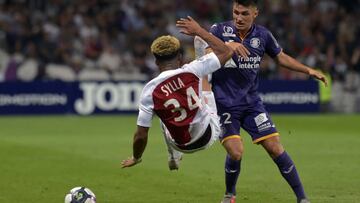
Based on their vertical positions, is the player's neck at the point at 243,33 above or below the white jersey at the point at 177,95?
above

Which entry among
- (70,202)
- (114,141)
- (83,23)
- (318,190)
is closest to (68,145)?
(114,141)

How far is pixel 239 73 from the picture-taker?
31.9 ft

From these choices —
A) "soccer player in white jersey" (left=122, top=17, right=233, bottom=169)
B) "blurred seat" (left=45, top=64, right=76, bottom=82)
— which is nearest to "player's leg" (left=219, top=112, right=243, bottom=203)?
"soccer player in white jersey" (left=122, top=17, right=233, bottom=169)

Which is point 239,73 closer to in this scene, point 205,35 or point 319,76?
point 319,76

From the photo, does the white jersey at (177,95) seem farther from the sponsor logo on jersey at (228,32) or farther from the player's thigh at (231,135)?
the sponsor logo on jersey at (228,32)

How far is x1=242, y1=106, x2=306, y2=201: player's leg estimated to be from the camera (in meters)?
9.52

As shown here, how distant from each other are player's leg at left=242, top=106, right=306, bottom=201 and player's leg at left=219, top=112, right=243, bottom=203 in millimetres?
159

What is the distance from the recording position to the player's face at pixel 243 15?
9.56m

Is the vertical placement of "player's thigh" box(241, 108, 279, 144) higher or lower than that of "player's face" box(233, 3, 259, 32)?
Answer: lower

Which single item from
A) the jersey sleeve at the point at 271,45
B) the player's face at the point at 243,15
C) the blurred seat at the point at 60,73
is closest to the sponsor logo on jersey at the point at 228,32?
the player's face at the point at 243,15

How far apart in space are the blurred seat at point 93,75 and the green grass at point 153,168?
4778 millimetres

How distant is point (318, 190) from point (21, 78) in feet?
53.6

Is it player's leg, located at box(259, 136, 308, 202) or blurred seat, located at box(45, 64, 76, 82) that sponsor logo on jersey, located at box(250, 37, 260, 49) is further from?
blurred seat, located at box(45, 64, 76, 82)

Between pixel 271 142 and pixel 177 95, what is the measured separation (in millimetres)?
1463
